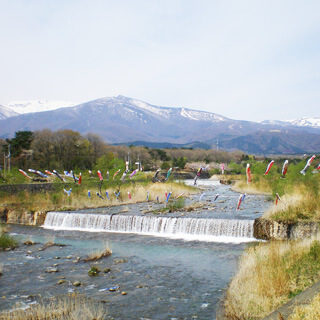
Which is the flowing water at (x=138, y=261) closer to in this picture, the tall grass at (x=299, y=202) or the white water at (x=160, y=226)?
the white water at (x=160, y=226)

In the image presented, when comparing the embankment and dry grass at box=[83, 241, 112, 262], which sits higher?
dry grass at box=[83, 241, 112, 262]

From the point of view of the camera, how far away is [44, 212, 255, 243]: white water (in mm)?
17938

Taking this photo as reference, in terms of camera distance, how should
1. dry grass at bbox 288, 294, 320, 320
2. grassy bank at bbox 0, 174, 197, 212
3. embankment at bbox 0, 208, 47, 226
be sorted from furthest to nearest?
grassy bank at bbox 0, 174, 197, 212, embankment at bbox 0, 208, 47, 226, dry grass at bbox 288, 294, 320, 320

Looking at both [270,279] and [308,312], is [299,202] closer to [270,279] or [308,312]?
[270,279]

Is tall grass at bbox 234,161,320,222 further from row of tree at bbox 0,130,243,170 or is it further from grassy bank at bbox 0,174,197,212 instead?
row of tree at bbox 0,130,243,170

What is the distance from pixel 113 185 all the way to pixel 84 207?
479cm

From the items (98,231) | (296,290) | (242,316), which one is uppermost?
(296,290)

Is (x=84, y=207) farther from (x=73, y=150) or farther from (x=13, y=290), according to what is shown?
(x=73, y=150)

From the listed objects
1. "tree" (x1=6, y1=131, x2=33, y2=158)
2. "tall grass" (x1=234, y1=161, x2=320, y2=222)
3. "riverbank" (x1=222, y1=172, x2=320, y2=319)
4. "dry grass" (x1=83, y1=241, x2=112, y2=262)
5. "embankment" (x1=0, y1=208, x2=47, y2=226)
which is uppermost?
"tree" (x1=6, y1=131, x2=33, y2=158)

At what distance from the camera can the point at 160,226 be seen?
19.9 meters

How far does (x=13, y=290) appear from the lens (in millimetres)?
10680

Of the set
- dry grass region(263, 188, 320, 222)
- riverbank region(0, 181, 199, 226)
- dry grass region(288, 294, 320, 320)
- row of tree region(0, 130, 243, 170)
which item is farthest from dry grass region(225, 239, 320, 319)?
row of tree region(0, 130, 243, 170)

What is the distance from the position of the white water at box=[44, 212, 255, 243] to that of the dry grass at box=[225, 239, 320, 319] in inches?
264

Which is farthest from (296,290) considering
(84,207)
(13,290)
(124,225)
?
(84,207)
